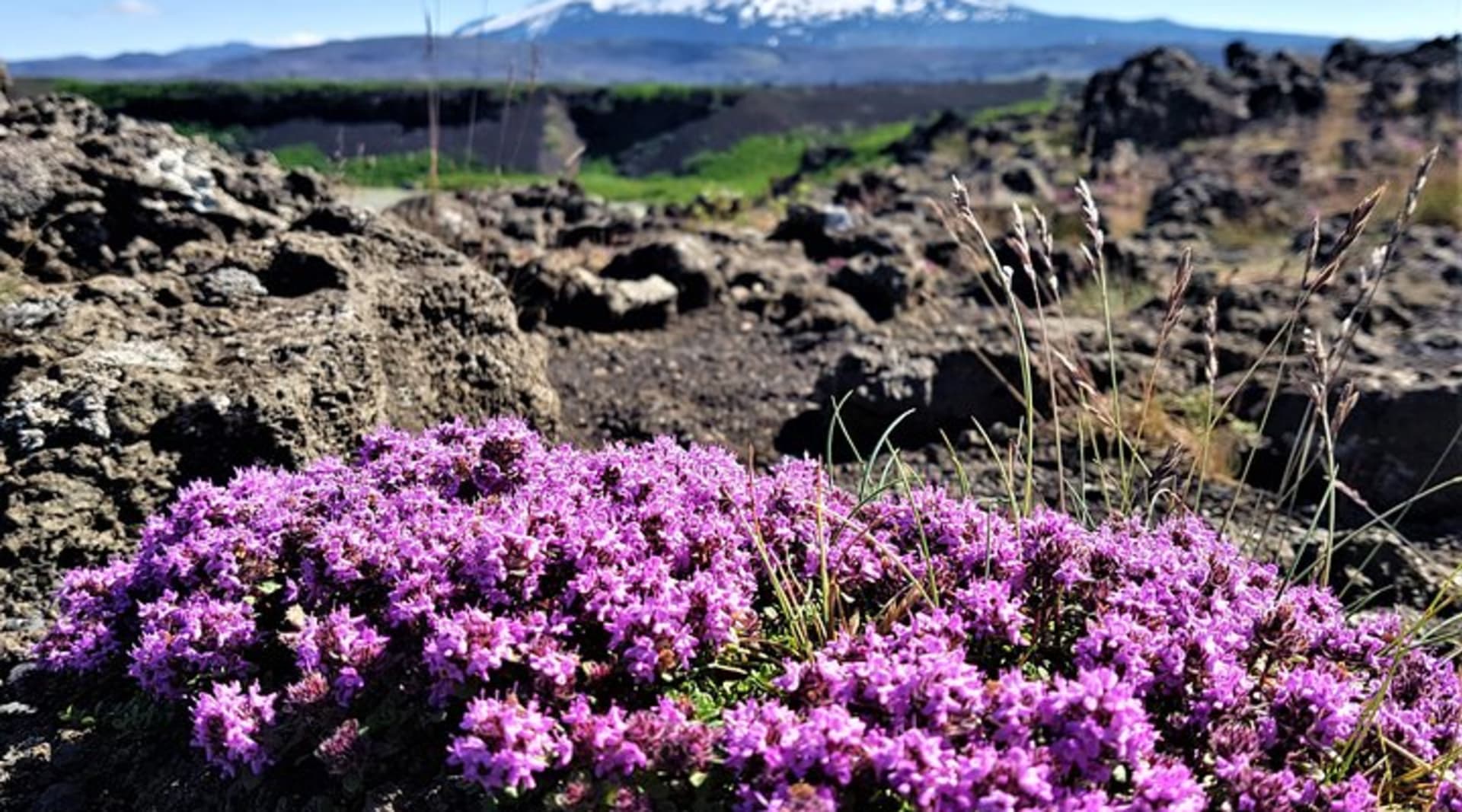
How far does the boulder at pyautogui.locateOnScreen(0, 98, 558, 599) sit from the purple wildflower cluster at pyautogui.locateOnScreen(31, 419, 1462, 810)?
92cm

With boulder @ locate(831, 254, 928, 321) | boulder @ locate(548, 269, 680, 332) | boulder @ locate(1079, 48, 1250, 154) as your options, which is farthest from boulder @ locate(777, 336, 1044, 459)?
boulder @ locate(1079, 48, 1250, 154)

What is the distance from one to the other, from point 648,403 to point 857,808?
17.5 ft

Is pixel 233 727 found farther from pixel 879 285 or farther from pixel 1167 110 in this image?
pixel 1167 110

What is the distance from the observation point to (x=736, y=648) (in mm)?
3074

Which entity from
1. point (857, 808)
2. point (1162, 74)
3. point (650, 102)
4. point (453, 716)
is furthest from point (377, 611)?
point (650, 102)

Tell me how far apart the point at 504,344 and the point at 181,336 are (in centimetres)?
166

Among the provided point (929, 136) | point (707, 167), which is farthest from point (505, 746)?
point (707, 167)

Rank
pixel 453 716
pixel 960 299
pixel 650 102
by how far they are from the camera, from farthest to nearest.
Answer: pixel 650 102, pixel 960 299, pixel 453 716

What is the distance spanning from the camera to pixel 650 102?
255ft

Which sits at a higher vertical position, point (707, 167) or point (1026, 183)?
point (707, 167)

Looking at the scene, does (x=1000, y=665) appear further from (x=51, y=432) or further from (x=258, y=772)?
(x=51, y=432)

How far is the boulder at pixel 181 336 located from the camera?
4426 millimetres

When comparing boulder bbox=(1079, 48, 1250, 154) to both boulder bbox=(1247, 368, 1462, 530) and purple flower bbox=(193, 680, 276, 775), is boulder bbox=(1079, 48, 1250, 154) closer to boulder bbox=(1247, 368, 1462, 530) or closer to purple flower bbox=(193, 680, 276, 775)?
boulder bbox=(1247, 368, 1462, 530)

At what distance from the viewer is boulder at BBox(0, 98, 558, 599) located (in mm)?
4426
